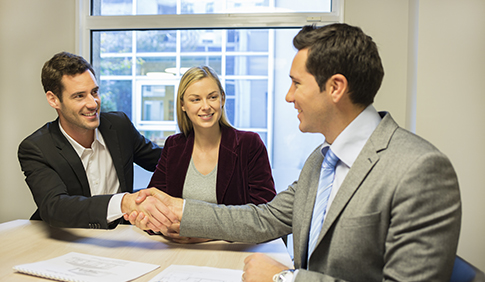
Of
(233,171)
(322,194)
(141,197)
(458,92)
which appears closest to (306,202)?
(322,194)

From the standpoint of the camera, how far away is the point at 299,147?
3.06 metres

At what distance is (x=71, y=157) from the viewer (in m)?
2.05

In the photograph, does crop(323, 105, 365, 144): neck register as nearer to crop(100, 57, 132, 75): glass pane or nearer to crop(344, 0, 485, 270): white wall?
crop(344, 0, 485, 270): white wall

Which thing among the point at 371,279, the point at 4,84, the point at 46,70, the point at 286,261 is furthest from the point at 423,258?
the point at 4,84

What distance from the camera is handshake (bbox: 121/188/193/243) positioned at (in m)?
1.52

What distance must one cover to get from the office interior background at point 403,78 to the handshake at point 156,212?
1.63 meters

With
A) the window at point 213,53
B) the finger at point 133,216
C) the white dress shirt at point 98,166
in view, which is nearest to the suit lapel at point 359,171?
the finger at point 133,216

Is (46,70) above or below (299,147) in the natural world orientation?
above

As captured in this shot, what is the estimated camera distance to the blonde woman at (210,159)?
2.19m

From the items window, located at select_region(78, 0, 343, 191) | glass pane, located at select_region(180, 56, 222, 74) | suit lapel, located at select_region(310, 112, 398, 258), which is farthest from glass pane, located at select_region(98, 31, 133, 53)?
suit lapel, located at select_region(310, 112, 398, 258)

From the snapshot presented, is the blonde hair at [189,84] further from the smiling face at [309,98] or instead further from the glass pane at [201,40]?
the smiling face at [309,98]

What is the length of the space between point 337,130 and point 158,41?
2.35 meters

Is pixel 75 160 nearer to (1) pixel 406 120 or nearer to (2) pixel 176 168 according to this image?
(2) pixel 176 168

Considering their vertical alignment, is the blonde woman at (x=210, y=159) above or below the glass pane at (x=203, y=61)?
below
